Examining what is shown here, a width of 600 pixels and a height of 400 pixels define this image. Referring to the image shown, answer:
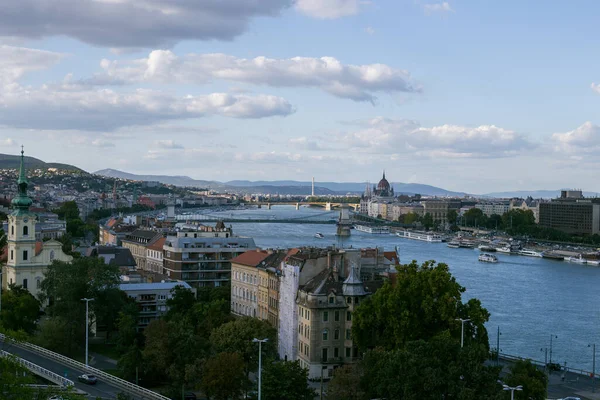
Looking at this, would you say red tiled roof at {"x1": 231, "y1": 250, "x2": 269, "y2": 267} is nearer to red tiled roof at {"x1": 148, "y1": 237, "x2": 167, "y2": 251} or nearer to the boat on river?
red tiled roof at {"x1": 148, "y1": 237, "x2": 167, "y2": 251}

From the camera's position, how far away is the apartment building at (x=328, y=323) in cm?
3244

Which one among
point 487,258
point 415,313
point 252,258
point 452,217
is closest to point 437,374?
point 415,313

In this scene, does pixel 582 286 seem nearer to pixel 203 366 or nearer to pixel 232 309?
pixel 232 309

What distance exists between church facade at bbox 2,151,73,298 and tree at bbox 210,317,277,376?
17997 millimetres

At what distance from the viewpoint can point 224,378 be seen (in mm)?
26500

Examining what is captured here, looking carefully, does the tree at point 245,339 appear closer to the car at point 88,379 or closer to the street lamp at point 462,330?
the car at point 88,379

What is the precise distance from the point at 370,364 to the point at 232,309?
18632 millimetres

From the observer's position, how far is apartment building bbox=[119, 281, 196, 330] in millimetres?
41656

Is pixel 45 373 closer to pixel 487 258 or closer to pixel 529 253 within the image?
pixel 487 258

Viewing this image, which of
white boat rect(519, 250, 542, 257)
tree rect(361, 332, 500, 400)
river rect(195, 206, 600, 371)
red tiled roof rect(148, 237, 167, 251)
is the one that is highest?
red tiled roof rect(148, 237, 167, 251)

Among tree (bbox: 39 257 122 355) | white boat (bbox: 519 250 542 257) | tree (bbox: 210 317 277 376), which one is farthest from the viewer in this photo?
white boat (bbox: 519 250 542 257)

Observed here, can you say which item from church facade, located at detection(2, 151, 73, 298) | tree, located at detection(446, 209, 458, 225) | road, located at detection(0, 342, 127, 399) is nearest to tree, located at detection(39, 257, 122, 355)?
road, located at detection(0, 342, 127, 399)

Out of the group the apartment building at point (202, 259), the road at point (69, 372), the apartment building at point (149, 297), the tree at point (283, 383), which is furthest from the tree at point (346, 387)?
the apartment building at point (202, 259)

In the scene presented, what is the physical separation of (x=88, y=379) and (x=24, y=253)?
22172mm
